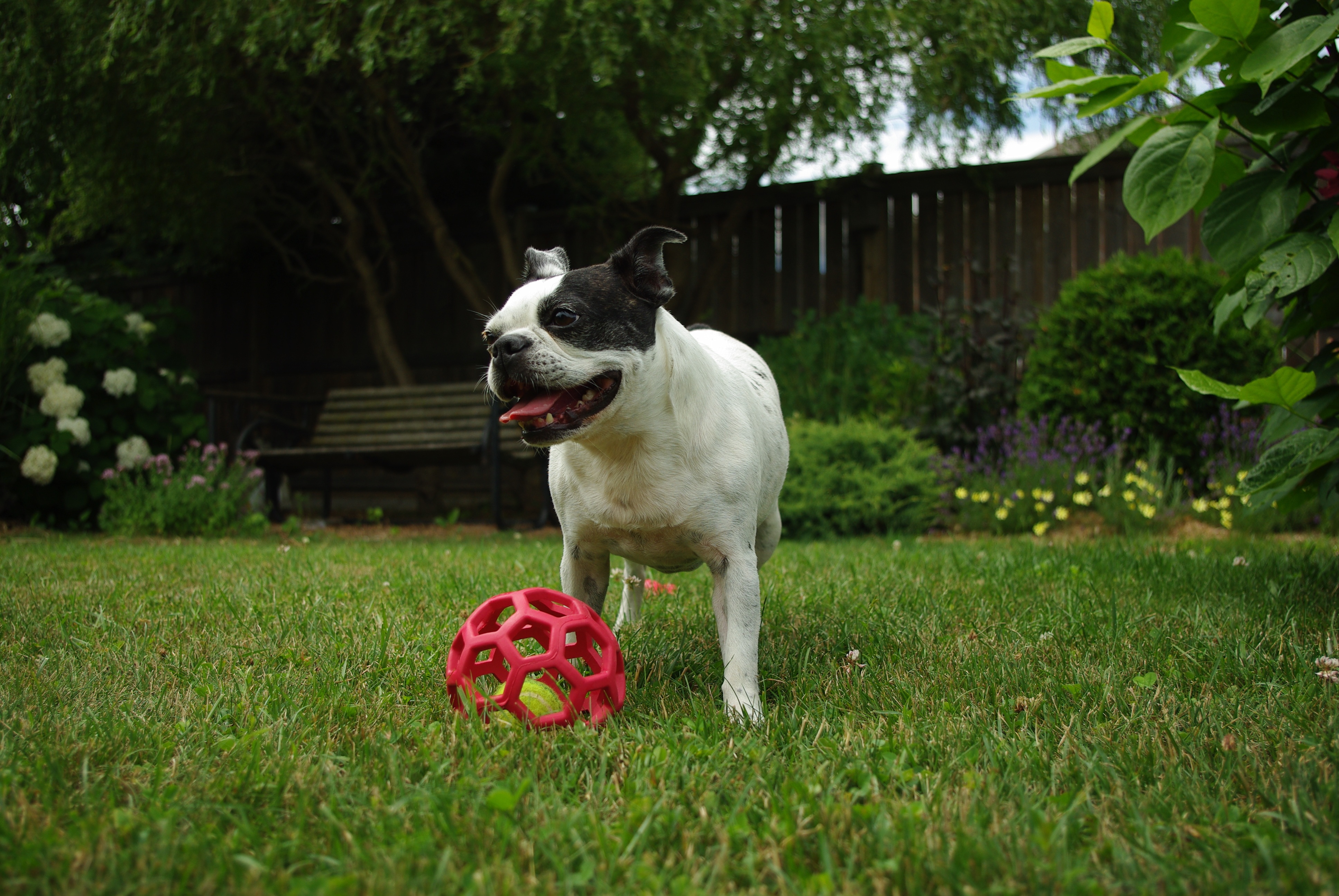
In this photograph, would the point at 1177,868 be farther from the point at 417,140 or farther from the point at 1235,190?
the point at 417,140

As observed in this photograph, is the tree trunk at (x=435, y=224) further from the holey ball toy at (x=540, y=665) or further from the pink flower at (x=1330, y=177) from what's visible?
the pink flower at (x=1330, y=177)

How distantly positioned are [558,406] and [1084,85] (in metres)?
2.00

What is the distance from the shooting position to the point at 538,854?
156 centimetres

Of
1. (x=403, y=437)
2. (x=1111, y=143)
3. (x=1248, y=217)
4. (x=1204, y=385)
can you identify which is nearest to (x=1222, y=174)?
(x=1248, y=217)

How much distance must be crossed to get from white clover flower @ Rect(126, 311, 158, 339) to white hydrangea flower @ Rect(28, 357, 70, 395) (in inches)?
34.8

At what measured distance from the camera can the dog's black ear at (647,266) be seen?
2451 mm

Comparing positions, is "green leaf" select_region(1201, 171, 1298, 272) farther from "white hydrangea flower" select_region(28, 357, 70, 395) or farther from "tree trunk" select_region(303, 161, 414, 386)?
Result: "tree trunk" select_region(303, 161, 414, 386)

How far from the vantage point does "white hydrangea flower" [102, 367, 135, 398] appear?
7938 mm

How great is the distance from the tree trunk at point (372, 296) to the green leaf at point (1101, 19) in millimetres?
8177

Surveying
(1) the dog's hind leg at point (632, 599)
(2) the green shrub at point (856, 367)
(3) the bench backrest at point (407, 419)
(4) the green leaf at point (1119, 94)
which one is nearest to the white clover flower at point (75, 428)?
(3) the bench backrest at point (407, 419)

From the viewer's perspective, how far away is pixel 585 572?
2.78 meters

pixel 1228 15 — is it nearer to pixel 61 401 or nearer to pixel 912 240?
pixel 912 240

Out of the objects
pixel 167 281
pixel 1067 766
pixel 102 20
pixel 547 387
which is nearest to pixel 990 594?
pixel 1067 766

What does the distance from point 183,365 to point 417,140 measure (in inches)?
132
